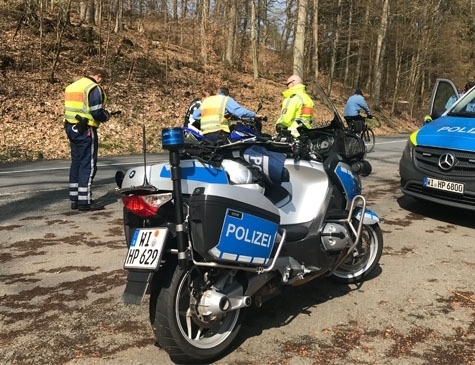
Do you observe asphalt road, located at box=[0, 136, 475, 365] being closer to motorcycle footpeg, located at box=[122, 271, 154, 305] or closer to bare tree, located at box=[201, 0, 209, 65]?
motorcycle footpeg, located at box=[122, 271, 154, 305]

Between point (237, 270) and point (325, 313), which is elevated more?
point (237, 270)

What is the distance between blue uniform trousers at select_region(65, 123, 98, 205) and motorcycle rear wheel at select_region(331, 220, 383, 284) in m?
4.33

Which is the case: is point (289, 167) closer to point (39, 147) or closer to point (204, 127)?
point (204, 127)

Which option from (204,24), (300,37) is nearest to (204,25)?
(204,24)

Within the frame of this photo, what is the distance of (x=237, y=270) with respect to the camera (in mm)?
3387

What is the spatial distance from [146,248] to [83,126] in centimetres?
490

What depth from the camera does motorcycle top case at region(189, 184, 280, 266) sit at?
303 cm

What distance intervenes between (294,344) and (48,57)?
67.5ft

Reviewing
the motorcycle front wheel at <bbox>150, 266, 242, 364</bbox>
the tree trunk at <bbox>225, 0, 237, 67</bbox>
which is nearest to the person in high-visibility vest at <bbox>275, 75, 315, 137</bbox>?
the motorcycle front wheel at <bbox>150, 266, 242, 364</bbox>

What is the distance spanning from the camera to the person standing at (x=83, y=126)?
7469mm

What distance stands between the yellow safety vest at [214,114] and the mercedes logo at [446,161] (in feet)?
10.2

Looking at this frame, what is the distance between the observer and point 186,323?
329 centimetres

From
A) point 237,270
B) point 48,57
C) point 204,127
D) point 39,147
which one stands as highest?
point 48,57

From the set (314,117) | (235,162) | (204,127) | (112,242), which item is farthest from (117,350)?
(314,117)
